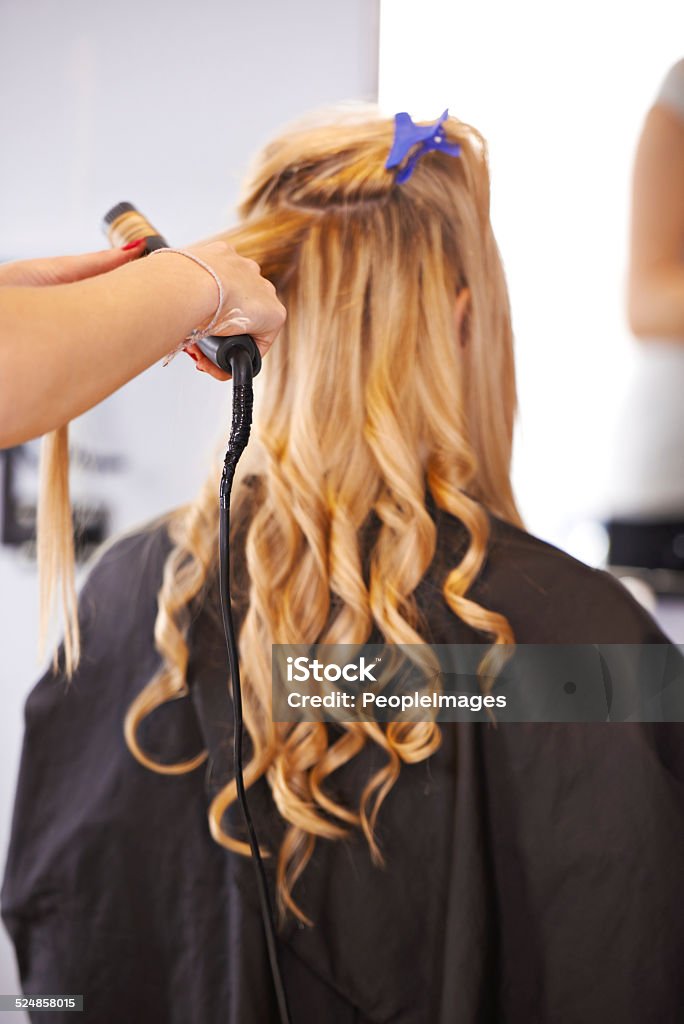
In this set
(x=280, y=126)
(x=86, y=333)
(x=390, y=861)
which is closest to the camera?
(x=86, y=333)

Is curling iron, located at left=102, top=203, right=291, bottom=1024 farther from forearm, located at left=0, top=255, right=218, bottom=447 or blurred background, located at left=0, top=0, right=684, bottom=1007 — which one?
blurred background, located at left=0, top=0, right=684, bottom=1007

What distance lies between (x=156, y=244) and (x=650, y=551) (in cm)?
65

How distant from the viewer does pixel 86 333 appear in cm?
66

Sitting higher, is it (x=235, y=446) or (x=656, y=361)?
(x=656, y=361)

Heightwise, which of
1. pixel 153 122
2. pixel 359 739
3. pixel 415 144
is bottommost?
pixel 359 739

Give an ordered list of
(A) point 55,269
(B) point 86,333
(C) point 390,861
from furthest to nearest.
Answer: (C) point 390,861
(A) point 55,269
(B) point 86,333

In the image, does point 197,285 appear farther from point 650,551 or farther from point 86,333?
point 650,551

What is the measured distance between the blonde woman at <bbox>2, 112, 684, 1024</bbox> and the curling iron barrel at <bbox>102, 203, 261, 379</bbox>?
0.14m

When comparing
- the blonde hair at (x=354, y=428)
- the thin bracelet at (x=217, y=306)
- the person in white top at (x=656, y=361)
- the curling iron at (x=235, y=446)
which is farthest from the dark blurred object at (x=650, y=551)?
the thin bracelet at (x=217, y=306)

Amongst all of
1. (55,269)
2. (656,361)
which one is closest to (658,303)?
(656,361)

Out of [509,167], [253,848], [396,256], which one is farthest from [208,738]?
[509,167]

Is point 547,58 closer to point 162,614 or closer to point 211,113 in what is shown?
point 211,113

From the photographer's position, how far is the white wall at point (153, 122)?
1152 mm

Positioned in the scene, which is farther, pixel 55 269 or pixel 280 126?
pixel 280 126
